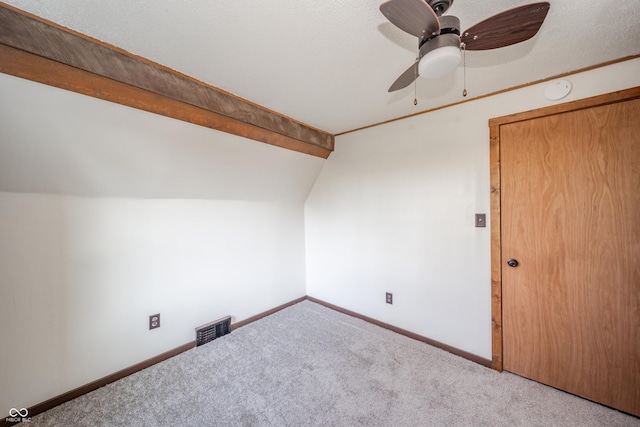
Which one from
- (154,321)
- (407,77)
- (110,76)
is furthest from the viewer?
(154,321)

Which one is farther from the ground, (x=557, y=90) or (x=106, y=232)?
(x=557, y=90)

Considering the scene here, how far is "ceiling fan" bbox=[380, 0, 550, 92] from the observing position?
85 cm

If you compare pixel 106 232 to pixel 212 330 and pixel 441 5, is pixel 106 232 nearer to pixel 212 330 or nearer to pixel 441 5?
pixel 212 330

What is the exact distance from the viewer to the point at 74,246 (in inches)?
68.5

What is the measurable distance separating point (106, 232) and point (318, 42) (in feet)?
6.53

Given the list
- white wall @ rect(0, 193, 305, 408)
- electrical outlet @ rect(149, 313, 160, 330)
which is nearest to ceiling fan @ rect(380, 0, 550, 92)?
white wall @ rect(0, 193, 305, 408)

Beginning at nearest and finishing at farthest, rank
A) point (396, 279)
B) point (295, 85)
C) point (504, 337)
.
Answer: point (295, 85)
point (504, 337)
point (396, 279)

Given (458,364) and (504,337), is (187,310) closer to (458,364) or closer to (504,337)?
(458,364)

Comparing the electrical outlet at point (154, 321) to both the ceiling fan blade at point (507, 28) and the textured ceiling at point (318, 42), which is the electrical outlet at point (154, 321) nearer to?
the textured ceiling at point (318, 42)

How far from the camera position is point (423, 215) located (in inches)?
92.5

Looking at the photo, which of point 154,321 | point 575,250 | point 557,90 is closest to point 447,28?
point 557,90

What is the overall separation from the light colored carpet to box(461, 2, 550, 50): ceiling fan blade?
79.8 inches

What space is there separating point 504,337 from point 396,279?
0.94 m

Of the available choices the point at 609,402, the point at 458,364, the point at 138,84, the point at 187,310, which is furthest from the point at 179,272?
the point at 609,402
